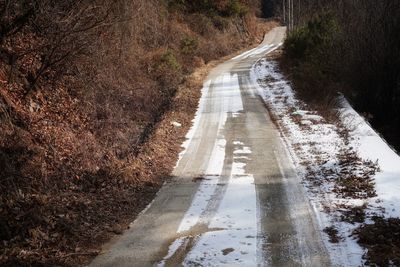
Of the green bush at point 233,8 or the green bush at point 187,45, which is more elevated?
the green bush at point 233,8

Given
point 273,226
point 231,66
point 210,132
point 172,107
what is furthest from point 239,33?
point 273,226

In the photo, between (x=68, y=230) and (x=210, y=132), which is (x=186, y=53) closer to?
(x=210, y=132)

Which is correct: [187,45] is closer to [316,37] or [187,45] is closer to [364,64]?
[316,37]

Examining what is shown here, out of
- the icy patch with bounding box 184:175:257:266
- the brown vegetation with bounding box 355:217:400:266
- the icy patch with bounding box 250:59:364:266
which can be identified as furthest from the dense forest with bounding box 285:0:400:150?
the brown vegetation with bounding box 355:217:400:266

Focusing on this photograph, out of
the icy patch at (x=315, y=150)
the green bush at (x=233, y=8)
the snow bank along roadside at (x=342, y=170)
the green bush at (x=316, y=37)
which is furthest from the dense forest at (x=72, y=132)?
the green bush at (x=233, y=8)

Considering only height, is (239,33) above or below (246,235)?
above

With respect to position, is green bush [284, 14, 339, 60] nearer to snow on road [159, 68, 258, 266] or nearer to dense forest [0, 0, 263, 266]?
dense forest [0, 0, 263, 266]

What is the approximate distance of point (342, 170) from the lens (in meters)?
10.1

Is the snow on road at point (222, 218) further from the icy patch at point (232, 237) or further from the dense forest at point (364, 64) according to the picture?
the dense forest at point (364, 64)

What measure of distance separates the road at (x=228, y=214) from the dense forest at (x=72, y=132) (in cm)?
56

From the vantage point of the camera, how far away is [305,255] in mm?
6348

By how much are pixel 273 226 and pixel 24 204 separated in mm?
4146

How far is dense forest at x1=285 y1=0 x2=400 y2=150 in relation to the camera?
1609 centimetres

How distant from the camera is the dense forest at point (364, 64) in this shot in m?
16.1
